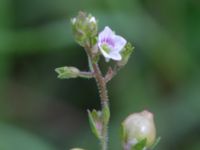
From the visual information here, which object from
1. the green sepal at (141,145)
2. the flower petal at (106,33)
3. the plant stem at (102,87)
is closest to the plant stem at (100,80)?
the plant stem at (102,87)

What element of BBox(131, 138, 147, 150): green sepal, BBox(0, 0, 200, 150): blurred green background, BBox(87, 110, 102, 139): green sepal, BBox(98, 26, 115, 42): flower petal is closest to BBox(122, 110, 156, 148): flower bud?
BBox(131, 138, 147, 150): green sepal

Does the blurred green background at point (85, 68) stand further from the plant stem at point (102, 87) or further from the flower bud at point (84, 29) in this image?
the flower bud at point (84, 29)

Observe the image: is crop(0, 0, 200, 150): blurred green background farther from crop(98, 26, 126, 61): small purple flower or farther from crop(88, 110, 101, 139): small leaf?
crop(98, 26, 126, 61): small purple flower

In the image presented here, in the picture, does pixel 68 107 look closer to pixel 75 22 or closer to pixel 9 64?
pixel 9 64

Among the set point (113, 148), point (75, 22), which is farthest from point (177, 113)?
point (75, 22)

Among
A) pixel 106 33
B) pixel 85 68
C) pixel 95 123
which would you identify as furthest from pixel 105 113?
pixel 85 68

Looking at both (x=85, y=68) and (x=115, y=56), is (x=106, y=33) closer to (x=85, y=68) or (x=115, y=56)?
(x=115, y=56)
